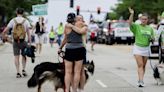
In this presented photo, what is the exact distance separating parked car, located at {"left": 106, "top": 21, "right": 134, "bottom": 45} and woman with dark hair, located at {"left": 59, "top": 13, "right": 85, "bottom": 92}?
27.8 meters

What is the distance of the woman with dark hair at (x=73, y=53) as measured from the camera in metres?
11.1

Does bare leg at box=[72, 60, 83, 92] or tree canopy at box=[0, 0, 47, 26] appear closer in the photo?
bare leg at box=[72, 60, 83, 92]

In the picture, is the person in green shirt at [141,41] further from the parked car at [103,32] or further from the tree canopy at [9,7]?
the tree canopy at [9,7]

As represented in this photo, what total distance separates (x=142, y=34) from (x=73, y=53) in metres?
2.93

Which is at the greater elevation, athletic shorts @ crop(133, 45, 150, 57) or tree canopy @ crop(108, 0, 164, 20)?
athletic shorts @ crop(133, 45, 150, 57)

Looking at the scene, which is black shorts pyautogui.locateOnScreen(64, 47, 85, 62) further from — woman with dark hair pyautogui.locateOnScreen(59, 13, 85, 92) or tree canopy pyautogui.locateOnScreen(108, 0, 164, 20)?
tree canopy pyautogui.locateOnScreen(108, 0, 164, 20)

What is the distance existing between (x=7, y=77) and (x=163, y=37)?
4518 millimetres

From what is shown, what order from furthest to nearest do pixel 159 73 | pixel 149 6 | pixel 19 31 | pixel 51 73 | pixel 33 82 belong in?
pixel 149 6 → pixel 19 31 → pixel 159 73 → pixel 33 82 → pixel 51 73

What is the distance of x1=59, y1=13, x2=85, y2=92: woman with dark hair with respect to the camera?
11102 mm

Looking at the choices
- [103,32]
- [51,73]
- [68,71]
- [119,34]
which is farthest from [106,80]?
[103,32]

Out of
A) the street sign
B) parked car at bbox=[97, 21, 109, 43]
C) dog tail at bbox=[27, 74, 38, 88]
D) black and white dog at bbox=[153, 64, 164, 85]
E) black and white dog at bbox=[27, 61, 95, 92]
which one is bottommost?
parked car at bbox=[97, 21, 109, 43]

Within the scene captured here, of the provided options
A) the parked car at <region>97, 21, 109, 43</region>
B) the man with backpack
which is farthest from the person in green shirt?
the parked car at <region>97, 21, 109, 43</region>

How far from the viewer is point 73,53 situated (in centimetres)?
1110

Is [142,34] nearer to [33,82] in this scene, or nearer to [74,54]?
[74,54]
